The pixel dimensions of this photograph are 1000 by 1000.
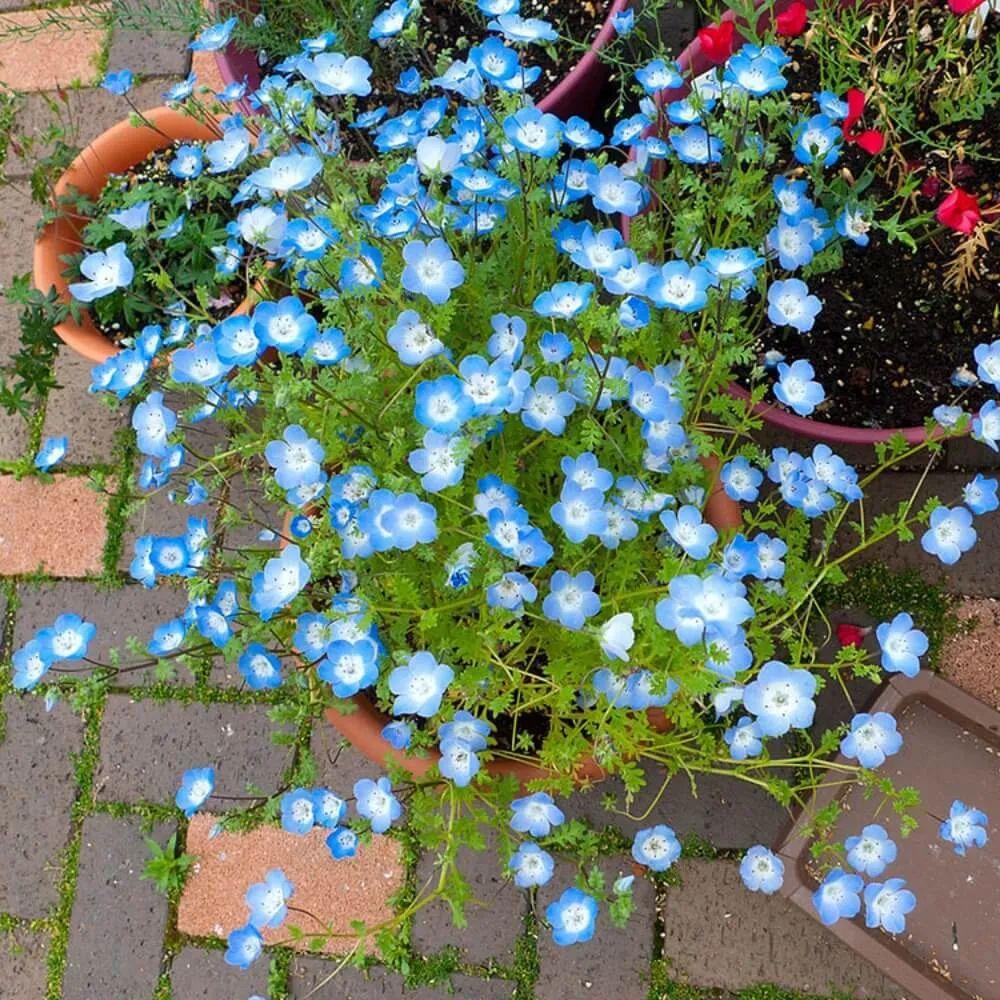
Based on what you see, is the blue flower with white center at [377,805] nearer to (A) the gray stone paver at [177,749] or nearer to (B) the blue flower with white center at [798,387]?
(A) the gray stone paver at [177,749]

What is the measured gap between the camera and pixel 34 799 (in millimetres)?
2469

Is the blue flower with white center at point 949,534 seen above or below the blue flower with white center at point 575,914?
above

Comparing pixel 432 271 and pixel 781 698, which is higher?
pixel 432 271

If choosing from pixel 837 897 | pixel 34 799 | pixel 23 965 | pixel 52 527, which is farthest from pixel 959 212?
pixel 23 965

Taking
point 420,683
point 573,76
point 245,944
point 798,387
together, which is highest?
point 573,76

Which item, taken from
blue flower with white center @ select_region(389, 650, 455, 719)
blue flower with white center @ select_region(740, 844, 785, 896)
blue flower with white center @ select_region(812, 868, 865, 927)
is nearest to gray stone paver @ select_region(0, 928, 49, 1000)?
blue flower with white center @ select_region(389, 650, 455, 719)

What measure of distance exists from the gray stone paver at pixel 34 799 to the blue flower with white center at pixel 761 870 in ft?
5.22

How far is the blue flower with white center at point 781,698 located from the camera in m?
1.42

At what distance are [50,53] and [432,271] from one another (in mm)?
2202

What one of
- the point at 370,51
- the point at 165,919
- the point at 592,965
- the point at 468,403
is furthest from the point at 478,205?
the point at 165,919

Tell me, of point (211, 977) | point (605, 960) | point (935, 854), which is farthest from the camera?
point (211, 977)

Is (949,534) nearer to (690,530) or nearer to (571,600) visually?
(690,530)

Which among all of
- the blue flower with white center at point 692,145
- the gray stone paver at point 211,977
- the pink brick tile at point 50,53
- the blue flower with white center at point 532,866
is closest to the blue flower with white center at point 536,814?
the blue flower with white center at point 532,866

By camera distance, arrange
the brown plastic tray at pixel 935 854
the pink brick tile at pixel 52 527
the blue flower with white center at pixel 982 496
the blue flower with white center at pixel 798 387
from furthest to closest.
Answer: the pink brick tile at pixel 52 527
the brown plastic tray at pixel 935 854
the blue flower with white center at pixel 798 387
the blue flower with white center at pixel 982 496
